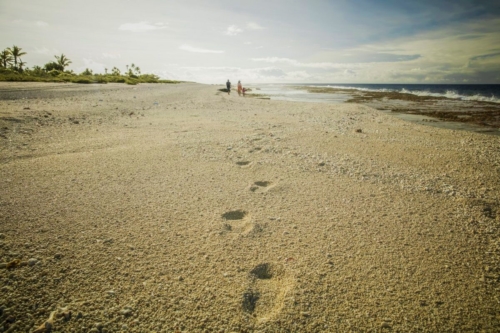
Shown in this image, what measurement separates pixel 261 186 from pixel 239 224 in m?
1.09

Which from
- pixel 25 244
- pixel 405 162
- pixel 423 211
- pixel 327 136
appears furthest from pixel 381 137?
pixel 25 244

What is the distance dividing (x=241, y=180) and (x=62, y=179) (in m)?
2.81

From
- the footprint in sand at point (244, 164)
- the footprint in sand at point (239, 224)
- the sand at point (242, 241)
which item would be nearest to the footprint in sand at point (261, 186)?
the sand at point (242, 241)

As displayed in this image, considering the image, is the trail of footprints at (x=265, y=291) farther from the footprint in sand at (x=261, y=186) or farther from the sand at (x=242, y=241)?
the footprint in sand at (x=261, y=186)

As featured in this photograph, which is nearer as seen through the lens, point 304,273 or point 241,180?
point 304,273

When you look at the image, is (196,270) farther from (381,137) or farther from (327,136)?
(381,137)

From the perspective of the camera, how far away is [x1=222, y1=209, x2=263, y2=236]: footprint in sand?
8.93ft

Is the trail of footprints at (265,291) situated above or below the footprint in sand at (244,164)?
below

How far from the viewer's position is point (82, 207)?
2953mm

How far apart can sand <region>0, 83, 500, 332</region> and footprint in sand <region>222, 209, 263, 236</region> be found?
0.02m

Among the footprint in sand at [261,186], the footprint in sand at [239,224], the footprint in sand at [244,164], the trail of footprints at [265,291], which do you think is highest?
the footprint in sand at [244,164]

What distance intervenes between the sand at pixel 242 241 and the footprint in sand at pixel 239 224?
0.08ft

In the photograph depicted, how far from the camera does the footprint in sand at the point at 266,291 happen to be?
1.84 m

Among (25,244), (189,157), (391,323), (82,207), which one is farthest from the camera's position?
(189,157)
